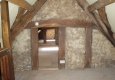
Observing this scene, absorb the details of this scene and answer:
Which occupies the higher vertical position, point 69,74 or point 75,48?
point 75,48

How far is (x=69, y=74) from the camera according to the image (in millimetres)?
6367

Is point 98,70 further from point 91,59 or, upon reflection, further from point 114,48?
point 114,48

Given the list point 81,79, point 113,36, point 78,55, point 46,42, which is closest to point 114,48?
point 113,36

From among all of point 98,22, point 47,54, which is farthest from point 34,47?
point 47,54

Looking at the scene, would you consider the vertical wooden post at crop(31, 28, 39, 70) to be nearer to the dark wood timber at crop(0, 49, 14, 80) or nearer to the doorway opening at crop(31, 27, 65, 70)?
the doorway opening at crop(31, 27, 65, 70)

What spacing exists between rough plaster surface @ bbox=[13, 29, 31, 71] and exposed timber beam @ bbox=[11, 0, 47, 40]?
0.34 meters

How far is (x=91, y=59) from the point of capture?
6.83m

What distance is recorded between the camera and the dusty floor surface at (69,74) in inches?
237

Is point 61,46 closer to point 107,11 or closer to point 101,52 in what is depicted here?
point 101,52

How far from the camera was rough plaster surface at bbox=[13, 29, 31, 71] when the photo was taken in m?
6.55

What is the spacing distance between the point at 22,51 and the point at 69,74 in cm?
164

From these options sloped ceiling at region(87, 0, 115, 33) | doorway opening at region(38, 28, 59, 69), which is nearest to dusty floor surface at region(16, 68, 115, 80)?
doorway opening at region(38, 28, 59, 69)

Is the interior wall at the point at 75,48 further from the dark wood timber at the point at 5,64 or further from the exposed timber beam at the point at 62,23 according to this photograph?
the dark wood timber at the point at 5,64

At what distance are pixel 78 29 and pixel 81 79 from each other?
1.61 metres
